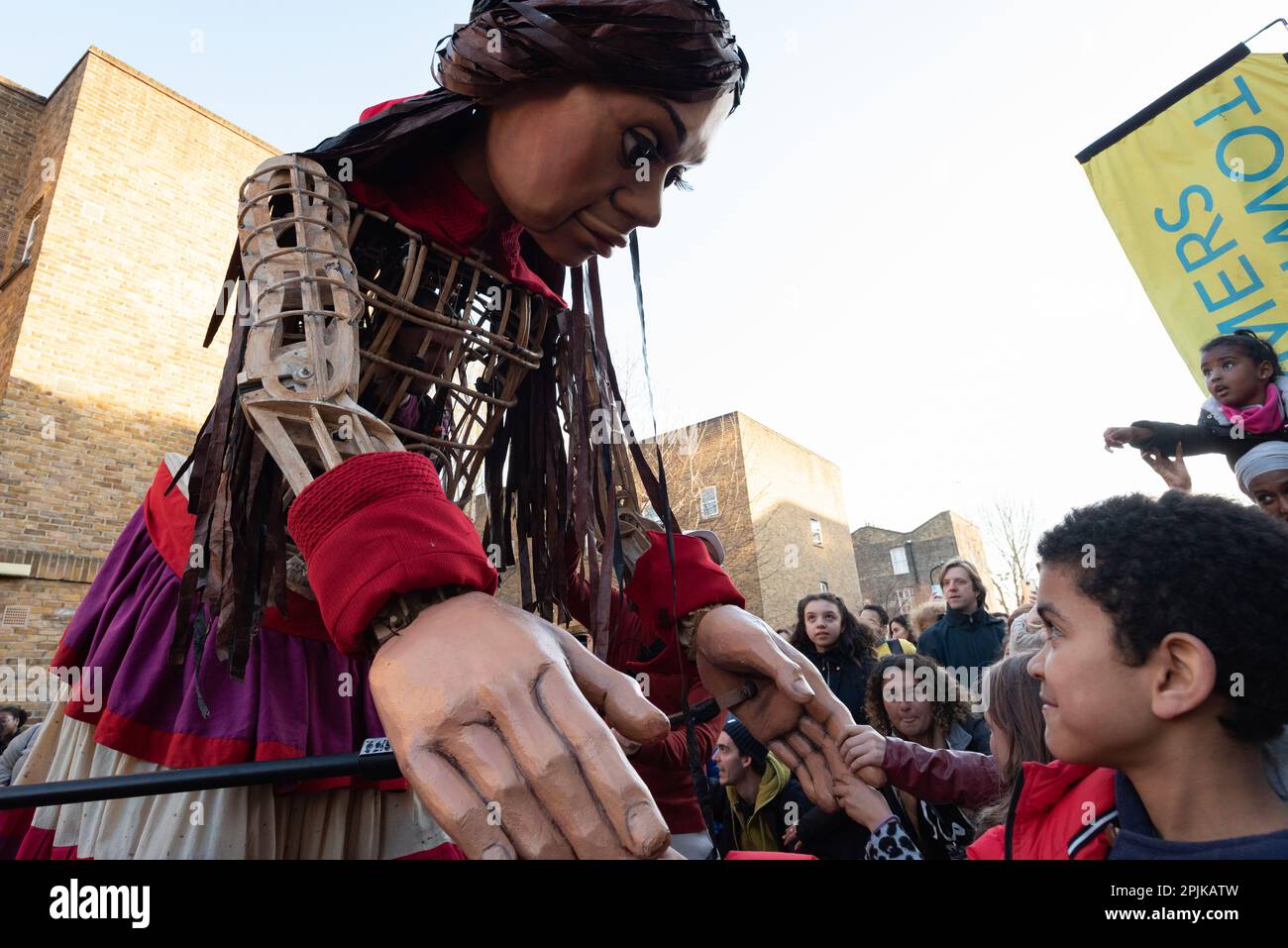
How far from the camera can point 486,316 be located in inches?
59.0

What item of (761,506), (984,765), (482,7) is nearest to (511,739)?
(482,7)

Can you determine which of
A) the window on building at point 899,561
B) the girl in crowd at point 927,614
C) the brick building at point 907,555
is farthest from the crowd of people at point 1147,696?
the window on building at point 899,561

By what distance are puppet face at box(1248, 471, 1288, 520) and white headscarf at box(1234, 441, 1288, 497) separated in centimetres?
2

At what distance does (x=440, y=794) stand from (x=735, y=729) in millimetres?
2857

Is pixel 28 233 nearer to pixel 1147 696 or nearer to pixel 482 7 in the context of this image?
pixel 482 7

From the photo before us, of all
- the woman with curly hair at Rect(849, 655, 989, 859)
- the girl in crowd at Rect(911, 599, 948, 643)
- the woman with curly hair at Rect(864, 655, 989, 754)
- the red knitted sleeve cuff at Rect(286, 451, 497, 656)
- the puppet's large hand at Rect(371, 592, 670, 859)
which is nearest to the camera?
the puppet's large hand at Rect(371, 592, 670, 859)

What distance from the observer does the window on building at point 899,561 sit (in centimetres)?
2698

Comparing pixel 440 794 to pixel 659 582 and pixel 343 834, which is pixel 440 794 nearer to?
pixel 343 834

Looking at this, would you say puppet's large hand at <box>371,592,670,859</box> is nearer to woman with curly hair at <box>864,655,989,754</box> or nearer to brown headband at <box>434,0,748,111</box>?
brown headband at <box>434,0,748,111</box>

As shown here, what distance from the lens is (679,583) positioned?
1475mm

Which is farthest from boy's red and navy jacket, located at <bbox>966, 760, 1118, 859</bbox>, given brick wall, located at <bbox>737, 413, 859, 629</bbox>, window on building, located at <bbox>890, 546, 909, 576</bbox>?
window on building, located at <bbox>890, 546, 909, 576</bbox>

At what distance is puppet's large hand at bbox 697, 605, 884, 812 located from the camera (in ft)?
4.57

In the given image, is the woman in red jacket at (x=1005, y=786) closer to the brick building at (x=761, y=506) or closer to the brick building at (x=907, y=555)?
the brick building at (x=761, y=506)

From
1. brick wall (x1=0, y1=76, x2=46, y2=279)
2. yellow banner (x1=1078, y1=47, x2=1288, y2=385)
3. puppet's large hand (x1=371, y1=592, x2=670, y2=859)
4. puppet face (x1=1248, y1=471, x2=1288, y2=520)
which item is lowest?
puppet's large hand (x1=371, y1=592, x2=670, y2=859)
